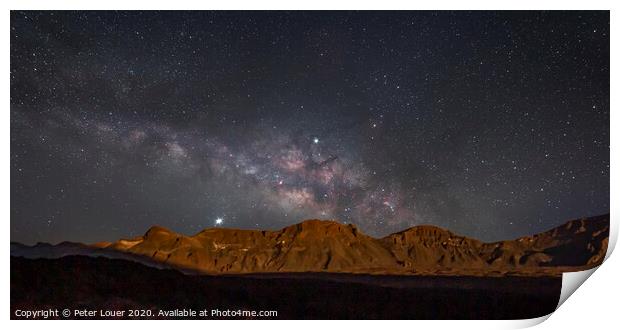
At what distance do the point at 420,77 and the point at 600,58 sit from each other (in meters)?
1.52

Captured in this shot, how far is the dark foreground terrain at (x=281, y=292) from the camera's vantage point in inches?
215

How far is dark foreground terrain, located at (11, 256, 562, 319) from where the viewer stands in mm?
5473

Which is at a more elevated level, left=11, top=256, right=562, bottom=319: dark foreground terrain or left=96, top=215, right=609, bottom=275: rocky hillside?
left=96, top=215, right=609, bottom=275: rocky hillside

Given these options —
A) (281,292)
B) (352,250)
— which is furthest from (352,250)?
(281,292)

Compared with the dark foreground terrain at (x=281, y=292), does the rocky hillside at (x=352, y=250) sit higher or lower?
higher

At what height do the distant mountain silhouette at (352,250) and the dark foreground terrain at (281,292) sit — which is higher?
the distant mountain silhouette at (352,250)

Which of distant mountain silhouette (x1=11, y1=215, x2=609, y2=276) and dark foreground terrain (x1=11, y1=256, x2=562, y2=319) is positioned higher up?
distant mountain silhouette (x1=11, y1=215, x2=609, y2=276)

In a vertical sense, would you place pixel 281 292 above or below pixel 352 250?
below

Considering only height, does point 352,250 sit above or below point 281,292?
above

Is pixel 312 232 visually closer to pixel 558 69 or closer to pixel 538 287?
pixel 538 287

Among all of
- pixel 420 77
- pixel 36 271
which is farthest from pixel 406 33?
pixel 36 271

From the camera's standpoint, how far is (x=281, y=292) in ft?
18.3

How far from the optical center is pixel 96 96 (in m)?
5.54

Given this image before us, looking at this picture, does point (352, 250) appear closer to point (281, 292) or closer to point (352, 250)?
point (352, 250)
